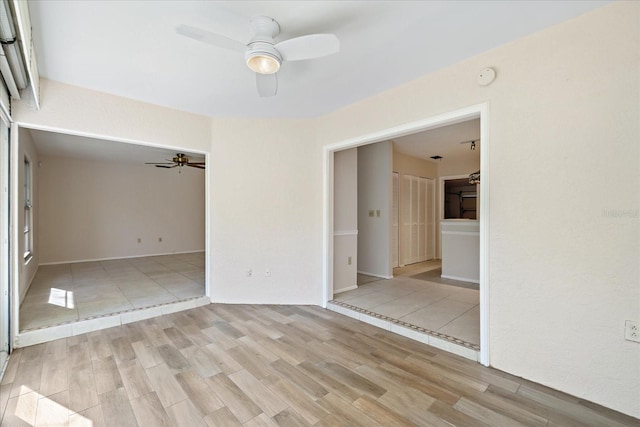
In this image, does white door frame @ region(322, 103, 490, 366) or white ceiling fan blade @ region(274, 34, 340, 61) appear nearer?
white ceiling fan blade @ region(274, 34, 340, 61)

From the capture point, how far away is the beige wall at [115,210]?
6430 millimetres

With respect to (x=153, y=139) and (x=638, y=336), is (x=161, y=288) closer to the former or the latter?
(x=153, y=139)

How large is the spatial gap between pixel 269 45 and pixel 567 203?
2.31 metres

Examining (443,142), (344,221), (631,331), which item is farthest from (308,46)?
(443,142)

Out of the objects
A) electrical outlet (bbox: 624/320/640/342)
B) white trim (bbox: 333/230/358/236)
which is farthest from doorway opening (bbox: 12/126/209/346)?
electrical outlet (bbox: 624/320/640/342)

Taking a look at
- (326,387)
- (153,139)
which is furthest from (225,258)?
(326,387)

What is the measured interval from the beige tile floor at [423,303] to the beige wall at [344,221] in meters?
0.26

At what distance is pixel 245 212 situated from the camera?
12.8ft

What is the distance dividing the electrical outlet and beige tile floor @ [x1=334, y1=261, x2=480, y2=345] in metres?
1.01

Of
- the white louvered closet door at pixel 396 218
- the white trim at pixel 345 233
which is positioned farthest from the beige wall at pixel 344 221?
the white louvered closet door at pixel 396 218

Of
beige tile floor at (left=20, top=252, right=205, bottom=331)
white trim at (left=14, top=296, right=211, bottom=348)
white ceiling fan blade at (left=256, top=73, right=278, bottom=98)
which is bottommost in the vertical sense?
white trim at (left=14, top=296, right=211, bottom=348)

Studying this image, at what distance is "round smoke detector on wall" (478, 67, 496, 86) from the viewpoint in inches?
89.1

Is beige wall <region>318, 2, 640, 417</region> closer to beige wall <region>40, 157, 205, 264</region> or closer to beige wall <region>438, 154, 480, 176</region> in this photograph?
beige wall <region>438, 154, 480, 176</region>

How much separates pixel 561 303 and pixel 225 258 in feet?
11.7
